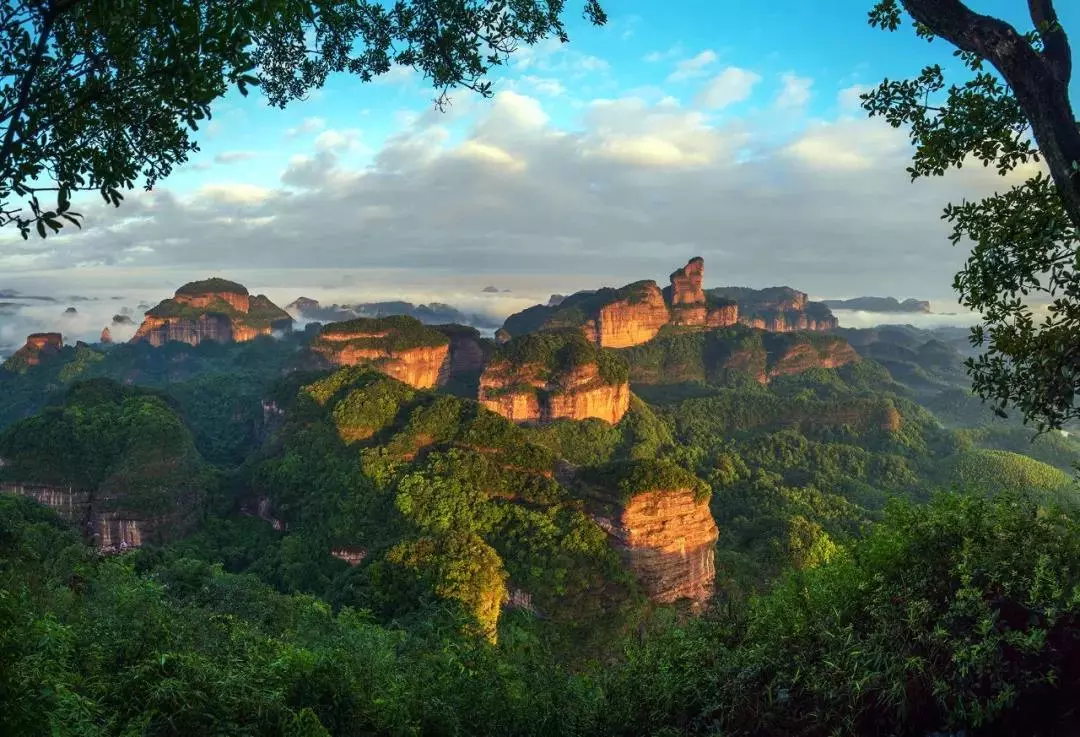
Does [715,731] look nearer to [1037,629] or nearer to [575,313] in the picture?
[1037,629]

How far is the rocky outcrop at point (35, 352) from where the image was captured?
11525 cm

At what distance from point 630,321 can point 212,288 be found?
3849 inches

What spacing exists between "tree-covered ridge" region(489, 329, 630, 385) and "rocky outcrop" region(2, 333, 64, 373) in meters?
100.0

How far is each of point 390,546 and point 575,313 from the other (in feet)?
A: 298

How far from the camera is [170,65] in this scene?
4949 millimetres

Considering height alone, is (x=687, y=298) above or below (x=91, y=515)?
above

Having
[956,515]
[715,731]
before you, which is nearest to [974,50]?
[956,515]

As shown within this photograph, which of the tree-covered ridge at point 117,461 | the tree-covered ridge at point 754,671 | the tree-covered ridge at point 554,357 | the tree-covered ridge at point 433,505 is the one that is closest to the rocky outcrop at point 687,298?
the tree-covered ridge at point 554,357

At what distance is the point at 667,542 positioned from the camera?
38062 mm

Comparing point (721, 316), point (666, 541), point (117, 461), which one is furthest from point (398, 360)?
point (721, 316)

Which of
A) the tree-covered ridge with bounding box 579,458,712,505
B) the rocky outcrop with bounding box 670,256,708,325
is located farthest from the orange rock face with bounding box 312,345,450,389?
the rocky outcrop with bounding box 670,256,708,325

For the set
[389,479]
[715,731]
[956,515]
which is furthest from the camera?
[389,479]

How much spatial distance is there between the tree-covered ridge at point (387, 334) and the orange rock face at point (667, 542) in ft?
171

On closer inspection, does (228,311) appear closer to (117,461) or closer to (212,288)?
(212,288)
